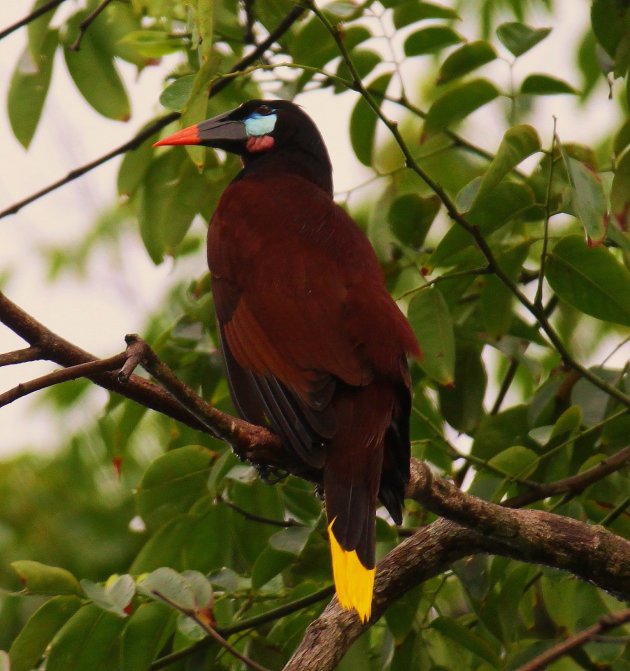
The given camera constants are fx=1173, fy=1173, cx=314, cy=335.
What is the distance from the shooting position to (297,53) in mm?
2803

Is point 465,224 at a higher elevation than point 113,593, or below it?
Answer: higher

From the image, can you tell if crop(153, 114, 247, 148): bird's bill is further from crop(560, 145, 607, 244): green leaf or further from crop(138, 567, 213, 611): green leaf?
crop(138, 567, 213, 611): green leaf

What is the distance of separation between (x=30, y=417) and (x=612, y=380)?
2.56 metres

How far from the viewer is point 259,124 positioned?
3207mm

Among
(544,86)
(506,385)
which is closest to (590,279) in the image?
(544,86)

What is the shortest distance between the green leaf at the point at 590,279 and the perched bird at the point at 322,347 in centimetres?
33

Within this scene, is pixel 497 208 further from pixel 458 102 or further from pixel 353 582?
pixel 353 582

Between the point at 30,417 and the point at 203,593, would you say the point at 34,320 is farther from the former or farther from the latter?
the point at 30,417

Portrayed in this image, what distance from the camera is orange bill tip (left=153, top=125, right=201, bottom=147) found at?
2818 mm

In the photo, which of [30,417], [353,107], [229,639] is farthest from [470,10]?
[229,639]

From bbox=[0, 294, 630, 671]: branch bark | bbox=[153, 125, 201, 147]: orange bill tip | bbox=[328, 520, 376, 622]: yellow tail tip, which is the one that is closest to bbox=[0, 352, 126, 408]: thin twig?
bbox=[0, 294, 630, 671]: branch bark

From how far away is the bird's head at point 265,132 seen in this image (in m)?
3.12

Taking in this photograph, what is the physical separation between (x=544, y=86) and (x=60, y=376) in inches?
60.1

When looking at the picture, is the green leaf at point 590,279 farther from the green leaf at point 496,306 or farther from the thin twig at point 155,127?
the thin twig at point 155,127
